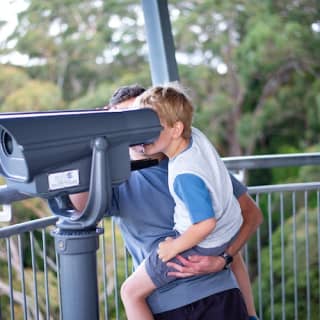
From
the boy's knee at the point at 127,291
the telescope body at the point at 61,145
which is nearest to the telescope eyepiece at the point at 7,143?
the telescope body at the point at 61,145

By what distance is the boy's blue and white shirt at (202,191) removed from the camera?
141 cm

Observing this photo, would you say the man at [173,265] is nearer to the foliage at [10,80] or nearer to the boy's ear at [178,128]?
the boy's ear at [178,128]

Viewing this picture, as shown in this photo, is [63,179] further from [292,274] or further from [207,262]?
[292,274]

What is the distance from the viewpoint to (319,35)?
348 inches

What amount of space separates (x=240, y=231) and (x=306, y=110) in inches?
318

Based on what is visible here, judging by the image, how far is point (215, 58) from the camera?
951cm

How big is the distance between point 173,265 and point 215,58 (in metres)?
8.30

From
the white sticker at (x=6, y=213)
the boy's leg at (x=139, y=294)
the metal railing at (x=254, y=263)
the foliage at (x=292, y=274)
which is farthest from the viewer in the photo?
the foliage at (x=292, y=274)

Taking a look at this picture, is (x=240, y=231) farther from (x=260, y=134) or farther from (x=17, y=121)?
(x=260, y=134)

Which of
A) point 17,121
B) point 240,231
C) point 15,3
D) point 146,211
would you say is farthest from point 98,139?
point 15,3

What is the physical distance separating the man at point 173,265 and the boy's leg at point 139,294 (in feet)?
0.11

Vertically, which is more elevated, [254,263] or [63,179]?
[63,179]

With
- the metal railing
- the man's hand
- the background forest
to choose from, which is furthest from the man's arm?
the background forest

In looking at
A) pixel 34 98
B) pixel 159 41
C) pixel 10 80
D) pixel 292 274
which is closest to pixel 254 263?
pixel 292 274
